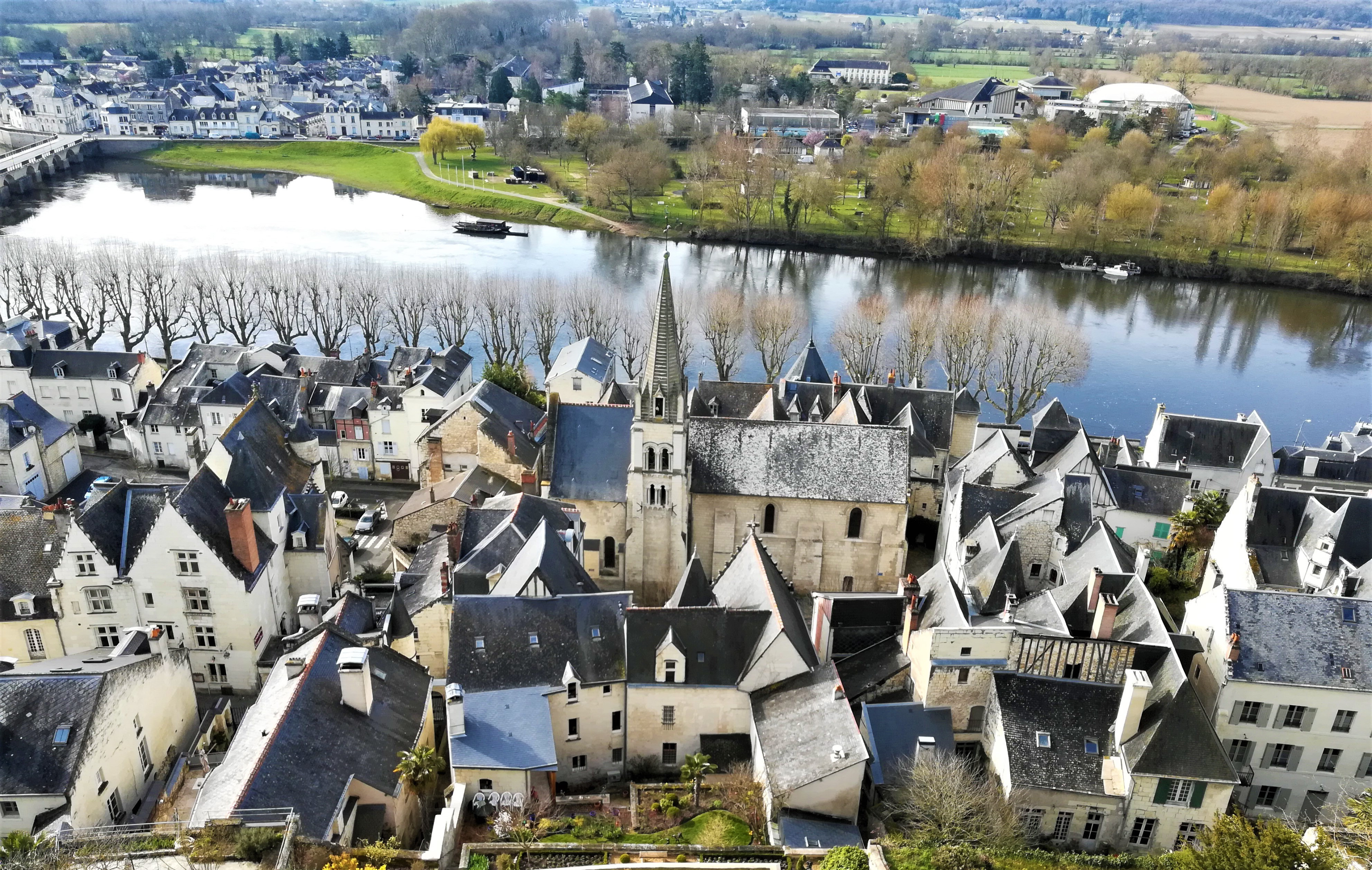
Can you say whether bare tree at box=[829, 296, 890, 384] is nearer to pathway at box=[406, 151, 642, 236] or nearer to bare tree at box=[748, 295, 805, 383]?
bare tree at box=[748, 295, 805, 383]

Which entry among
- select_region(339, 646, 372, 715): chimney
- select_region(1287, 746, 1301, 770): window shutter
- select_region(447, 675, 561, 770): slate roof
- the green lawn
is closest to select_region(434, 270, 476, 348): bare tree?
select_region(447, 675, 561, 770): slate roof

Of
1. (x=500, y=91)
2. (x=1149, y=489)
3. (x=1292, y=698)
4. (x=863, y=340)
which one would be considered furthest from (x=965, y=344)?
(x=500, y=91)

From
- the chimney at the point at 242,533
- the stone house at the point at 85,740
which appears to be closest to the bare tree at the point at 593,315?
the chimney at the point at 242,533

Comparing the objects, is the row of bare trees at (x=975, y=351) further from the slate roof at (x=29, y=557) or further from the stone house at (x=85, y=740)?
the stone house at (x=85, y=740)

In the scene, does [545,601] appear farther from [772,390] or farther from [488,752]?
[772,390]

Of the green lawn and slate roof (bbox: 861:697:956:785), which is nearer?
slate roof (bbox: 861:697:956:785)

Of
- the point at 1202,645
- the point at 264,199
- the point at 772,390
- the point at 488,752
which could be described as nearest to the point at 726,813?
the point at 488,752

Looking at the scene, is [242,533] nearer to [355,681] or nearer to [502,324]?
[355,681]
